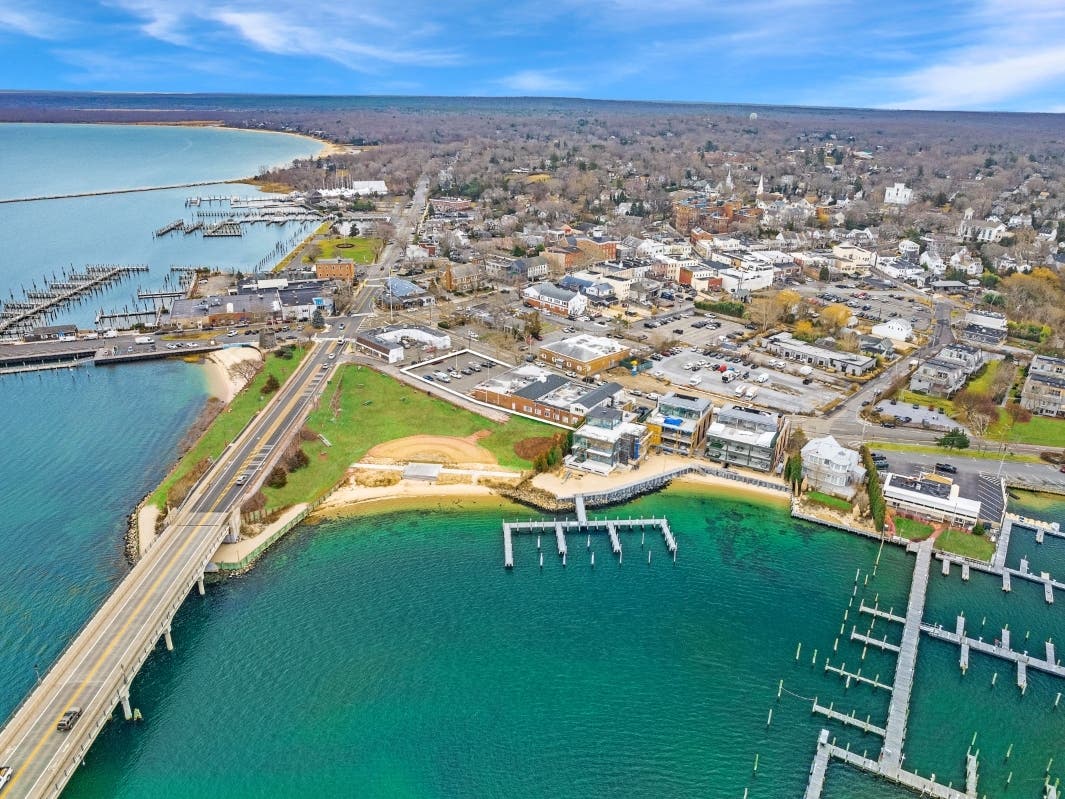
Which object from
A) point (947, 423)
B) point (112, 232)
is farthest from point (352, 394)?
point (112, 232)

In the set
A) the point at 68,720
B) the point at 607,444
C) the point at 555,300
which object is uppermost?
the point at 555,300

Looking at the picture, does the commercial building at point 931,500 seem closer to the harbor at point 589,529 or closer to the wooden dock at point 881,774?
the harbor at point 589,529

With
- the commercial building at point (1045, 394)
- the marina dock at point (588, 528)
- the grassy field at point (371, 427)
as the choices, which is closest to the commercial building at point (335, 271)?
the grassy field at point (371, 427)

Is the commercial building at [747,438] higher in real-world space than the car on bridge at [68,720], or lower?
higher

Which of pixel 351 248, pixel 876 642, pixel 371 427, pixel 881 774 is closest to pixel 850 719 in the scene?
pixel 881 774

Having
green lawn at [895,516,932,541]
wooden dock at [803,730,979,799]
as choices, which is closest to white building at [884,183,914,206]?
green lawn at [895,516,932,541]

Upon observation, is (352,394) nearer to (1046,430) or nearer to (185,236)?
(1046,430)

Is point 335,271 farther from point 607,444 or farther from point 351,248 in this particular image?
point 607,444
